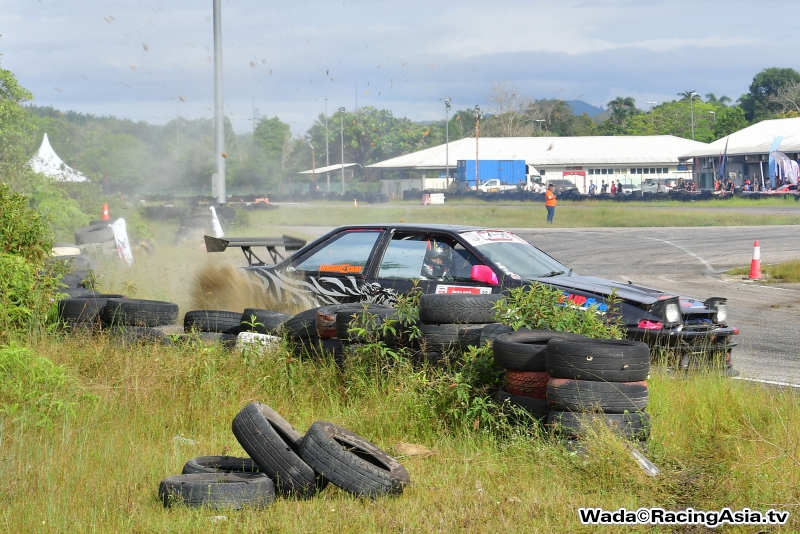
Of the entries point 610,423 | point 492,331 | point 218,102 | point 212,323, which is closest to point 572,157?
point 218,102

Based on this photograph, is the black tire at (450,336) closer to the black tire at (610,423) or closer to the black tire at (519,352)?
the black tire at (519,352)

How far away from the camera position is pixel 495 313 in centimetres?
654

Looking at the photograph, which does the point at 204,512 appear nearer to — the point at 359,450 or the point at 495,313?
the point at 359,450

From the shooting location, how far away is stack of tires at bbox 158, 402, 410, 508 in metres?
4.50

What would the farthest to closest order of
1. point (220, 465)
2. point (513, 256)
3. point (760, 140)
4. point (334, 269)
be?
point (760, 140)
point (334, 269)
point (513, 256)
point (220, 465)

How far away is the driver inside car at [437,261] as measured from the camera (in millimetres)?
8359

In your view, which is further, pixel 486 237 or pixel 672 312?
pixel 486 237

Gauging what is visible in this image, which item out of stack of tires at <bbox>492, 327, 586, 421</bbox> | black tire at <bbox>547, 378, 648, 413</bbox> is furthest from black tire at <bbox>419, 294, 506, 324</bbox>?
black tire at <bbox>547, 378, 648, 413</bbox>

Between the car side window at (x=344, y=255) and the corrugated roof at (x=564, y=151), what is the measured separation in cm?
7949

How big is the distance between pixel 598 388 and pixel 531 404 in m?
0.55

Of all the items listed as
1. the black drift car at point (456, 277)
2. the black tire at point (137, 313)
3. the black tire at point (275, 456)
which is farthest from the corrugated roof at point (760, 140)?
the black tire at point (275, 456)

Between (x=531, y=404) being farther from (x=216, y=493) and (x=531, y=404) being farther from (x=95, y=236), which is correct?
(x=95, y=236)

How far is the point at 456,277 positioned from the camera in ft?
27.1

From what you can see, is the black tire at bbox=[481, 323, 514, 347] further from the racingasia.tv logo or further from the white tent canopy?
the white tent canopy
